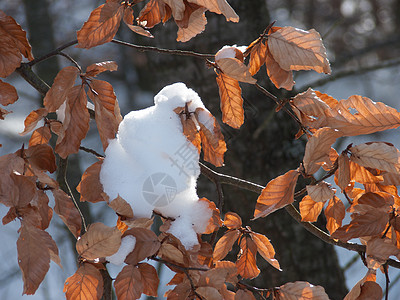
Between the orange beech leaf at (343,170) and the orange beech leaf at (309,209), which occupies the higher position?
the orange beech leaf at (343,170)

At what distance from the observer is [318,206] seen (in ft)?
2.13

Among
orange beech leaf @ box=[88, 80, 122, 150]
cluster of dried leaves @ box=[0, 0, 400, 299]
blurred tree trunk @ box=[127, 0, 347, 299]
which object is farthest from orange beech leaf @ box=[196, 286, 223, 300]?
blurred tree trunk @ box=[127, 0, 347, 299]

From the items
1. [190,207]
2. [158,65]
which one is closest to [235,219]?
[190,207]

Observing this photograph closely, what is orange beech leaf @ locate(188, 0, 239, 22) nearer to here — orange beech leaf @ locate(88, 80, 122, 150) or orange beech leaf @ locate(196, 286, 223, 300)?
orange beech leaf @ locate(88, 80, 122, 150)

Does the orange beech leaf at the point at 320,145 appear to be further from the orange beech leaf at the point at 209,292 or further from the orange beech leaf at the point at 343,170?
the orange beech leaf at the point at 209,292

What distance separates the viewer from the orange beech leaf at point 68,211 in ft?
1.95

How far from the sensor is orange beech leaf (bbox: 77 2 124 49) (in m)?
0.58

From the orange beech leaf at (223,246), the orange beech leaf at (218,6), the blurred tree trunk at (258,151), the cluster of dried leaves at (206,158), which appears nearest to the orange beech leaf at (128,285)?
the cluster of dried leaves at (206,158)

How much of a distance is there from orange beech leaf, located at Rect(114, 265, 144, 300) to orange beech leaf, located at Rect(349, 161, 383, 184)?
0.99 feet

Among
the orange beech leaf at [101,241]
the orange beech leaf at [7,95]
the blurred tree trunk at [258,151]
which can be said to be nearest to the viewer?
the orange beech leaf at [101,241]

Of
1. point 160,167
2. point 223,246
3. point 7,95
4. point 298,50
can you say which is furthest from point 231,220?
point 7,95

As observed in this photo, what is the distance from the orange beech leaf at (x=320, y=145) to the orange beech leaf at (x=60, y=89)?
0.31m

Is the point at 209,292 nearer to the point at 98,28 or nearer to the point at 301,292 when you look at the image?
the point at 301,292

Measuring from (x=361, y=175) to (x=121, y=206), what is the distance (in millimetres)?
308
